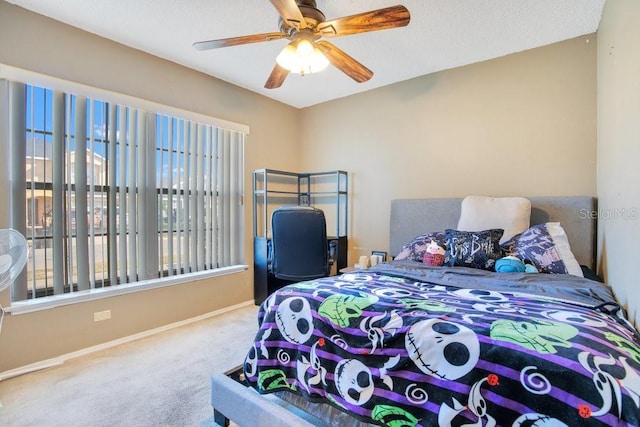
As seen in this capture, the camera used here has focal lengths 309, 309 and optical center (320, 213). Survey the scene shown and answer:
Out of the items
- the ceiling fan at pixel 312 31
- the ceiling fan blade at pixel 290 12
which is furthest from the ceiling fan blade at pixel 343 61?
the ceiling fan blade at pixel 290 12

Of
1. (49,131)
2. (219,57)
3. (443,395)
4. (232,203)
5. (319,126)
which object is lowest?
(443,395)

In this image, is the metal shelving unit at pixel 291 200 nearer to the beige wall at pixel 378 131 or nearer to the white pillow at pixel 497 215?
the beige wall at pixel 378 131

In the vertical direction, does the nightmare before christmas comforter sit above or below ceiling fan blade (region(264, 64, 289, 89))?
below

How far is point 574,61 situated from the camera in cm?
258

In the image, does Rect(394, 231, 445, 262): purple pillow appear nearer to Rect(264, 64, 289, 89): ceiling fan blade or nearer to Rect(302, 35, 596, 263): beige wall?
Rect(302, 35, 596, 263): beige wall

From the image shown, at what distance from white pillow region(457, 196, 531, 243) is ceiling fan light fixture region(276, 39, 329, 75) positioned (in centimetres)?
181

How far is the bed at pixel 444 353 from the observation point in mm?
925

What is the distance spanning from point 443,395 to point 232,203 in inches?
120

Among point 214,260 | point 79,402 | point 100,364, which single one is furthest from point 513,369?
point 214,260

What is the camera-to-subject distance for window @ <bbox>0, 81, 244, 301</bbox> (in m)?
2.32

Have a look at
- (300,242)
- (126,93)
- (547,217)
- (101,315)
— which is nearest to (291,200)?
(300,242)

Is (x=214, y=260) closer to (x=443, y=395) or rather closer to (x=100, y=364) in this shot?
(x=100, y=364)

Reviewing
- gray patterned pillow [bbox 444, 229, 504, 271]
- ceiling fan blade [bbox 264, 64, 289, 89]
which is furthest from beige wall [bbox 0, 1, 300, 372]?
gray patterned pillow [bbox 444, 229, 504, 271]

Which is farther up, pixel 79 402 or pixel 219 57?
pixel 219 57
